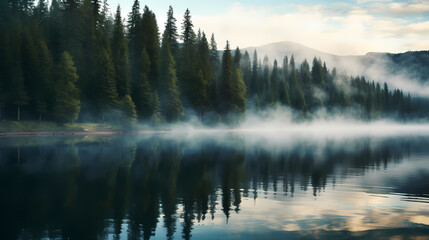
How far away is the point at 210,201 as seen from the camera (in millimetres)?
15617

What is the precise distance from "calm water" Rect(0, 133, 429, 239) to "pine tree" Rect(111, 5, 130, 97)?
59.0 m

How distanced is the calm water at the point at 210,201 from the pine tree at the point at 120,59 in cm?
5900

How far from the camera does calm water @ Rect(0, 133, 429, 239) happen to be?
455 inches

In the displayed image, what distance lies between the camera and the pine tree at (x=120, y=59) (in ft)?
280

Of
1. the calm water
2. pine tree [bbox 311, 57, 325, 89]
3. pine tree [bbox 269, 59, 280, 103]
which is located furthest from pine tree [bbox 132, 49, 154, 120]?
pine tree [bbox 311, 57, 325, 89]

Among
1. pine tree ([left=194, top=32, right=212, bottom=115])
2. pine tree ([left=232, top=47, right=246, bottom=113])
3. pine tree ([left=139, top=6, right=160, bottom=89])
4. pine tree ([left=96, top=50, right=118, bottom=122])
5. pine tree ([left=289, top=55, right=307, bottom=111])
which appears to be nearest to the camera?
pine tree ([left=96, top=50, right=118, bottom=122])

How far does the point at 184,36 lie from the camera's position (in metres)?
109

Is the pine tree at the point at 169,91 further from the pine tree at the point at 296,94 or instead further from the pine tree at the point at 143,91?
the pine tree at the point at 296,94

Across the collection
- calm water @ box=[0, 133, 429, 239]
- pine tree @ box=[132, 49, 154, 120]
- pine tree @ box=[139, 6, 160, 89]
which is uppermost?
pine tree @ box=[139, 6, 160, 89]

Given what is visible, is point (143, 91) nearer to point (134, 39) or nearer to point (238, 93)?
point (134, 39)

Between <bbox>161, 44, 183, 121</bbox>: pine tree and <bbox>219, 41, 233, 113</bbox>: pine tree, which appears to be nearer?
<bbox>161, 44, 183, 121</bbox>: pine tree

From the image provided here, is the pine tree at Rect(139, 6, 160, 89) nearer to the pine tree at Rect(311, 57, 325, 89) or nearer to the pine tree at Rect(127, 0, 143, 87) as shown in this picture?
the pine tree at Rect(127, 0, 143, 87)

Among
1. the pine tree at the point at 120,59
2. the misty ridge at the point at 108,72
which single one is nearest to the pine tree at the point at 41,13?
the misty ridge at the point at 108,72

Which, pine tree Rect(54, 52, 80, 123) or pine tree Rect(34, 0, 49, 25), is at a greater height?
pine tree Rect(34, 0, 49, 25)
